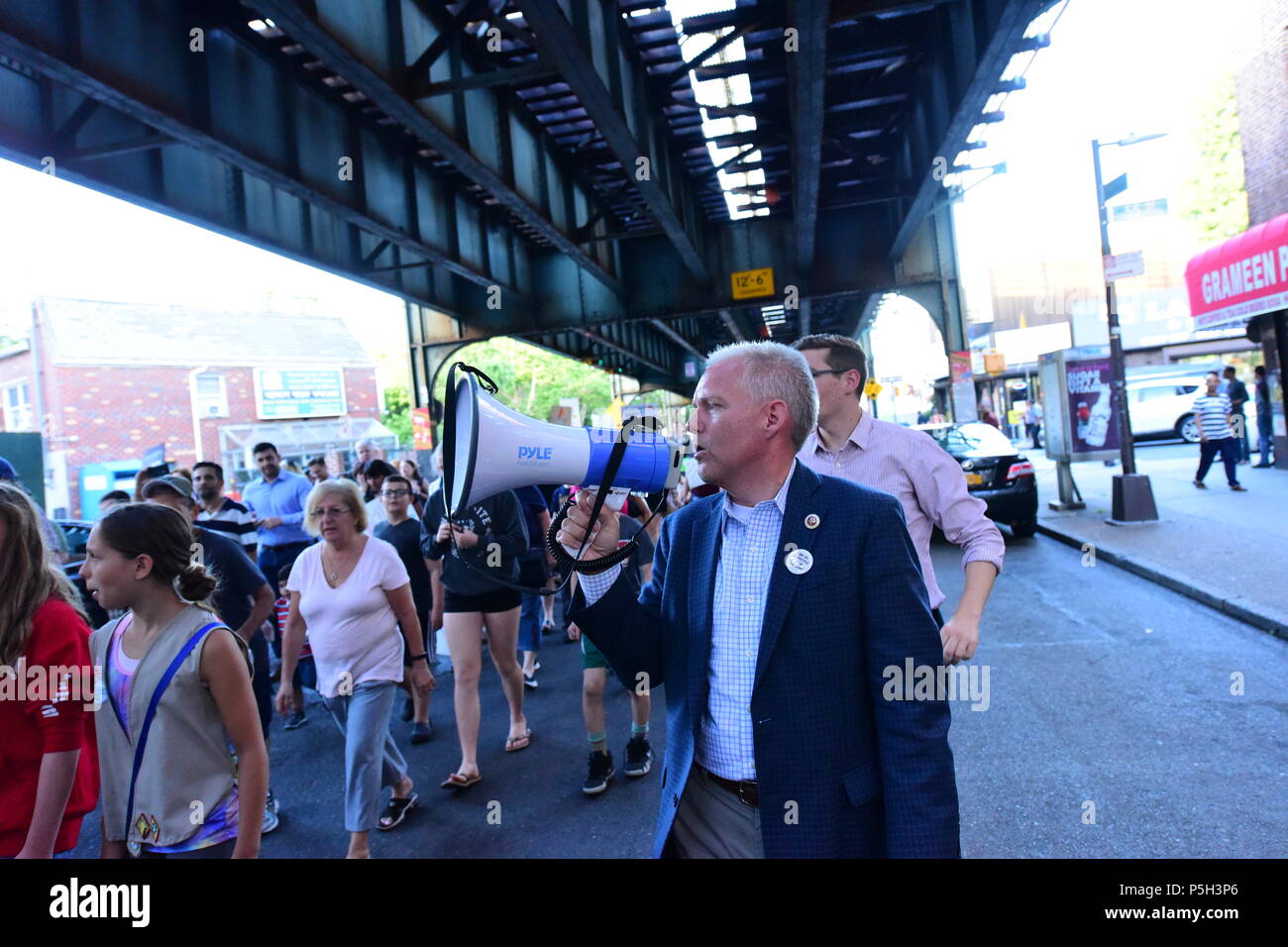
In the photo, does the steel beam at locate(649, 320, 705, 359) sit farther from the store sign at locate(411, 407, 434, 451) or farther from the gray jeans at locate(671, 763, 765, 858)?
the gray jeans at locate(671, 763, 765, 858)

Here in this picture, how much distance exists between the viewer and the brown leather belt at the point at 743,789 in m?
1.83

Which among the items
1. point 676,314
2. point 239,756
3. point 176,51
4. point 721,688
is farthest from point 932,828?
point 676,314

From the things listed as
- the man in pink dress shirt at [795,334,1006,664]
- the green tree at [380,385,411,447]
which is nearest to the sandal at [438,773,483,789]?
the man in pink dress shirt at [795,334,1006,664]

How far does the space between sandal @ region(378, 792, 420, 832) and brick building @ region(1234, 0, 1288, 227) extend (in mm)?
17399

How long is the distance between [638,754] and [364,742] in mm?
1586

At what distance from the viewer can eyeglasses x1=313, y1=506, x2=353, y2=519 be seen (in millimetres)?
4109

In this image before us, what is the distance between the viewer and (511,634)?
16.9ft

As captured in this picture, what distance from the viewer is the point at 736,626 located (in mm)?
1898

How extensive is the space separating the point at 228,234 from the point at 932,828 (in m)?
8.55

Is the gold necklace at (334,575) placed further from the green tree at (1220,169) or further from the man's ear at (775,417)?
the green tree at (1220,169)

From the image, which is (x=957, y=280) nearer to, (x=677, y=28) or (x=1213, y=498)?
(x=1213, y=498)

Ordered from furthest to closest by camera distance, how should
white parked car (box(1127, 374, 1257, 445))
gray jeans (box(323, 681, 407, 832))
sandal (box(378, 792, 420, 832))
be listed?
white parked car (box(1127, 374, 1257, 445)) → sandal (box(378, 792, 420, 832)) → gray jeans (box(323, 681, 407, 832))

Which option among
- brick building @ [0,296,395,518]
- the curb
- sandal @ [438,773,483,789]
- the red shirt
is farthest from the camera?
brick building @ [0,296,395,518]

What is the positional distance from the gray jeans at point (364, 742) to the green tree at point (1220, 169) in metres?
41.3
